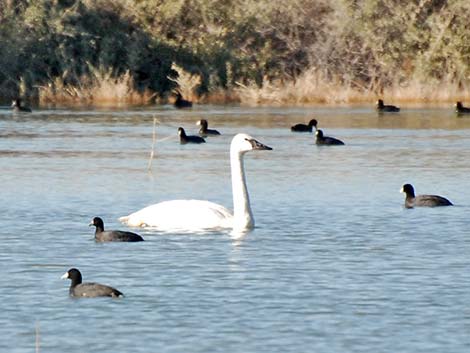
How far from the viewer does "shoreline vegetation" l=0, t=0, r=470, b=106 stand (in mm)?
45156

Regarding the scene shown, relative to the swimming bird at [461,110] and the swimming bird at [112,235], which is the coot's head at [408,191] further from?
the swimming bird at [461,110]

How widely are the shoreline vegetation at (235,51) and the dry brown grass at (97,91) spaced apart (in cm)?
4

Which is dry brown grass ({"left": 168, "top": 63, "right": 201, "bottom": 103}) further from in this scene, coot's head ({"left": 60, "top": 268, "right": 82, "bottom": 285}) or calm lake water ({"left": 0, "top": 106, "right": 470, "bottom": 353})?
coot's head ({"left": 60, "top": 268, "right": 82, "bottom": 285})

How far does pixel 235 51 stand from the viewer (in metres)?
47.9

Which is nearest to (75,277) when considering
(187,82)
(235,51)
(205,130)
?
(205,130)

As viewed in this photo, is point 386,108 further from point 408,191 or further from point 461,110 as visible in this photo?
point 408,191

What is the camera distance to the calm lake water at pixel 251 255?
1026 centimetres

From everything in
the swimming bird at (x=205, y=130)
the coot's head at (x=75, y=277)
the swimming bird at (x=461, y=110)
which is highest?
the coot's head at (x=75, y=277)

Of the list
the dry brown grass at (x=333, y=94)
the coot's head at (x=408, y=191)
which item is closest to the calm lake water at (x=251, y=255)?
the coot's head at (x=408, y=191)

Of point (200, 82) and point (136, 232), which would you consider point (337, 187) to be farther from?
point (200, 82)

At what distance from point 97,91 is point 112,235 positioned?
31.3 m

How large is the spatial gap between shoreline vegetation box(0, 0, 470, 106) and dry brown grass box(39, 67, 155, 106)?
0.04 metres

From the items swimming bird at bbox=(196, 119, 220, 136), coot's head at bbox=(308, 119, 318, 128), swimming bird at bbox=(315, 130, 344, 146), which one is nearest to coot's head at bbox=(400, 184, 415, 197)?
swimming bird at bbox=(315, 130, 344, 146)

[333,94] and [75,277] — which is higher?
[75,277]
